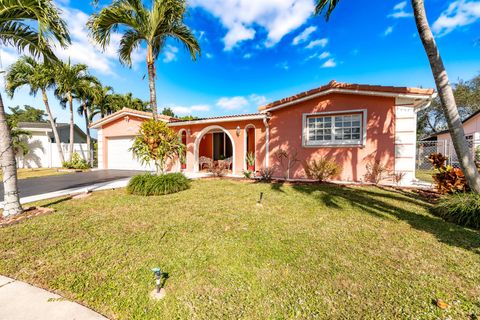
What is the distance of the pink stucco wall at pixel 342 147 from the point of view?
9.00 meters

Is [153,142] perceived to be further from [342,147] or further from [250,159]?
[342,147]

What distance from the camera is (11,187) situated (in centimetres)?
520

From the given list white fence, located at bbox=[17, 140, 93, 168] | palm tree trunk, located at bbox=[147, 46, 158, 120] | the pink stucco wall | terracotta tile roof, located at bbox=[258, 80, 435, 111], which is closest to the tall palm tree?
white fence, located at bbox=[17, 140, 93, 168]

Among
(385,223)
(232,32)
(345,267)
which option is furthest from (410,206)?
(232,32)

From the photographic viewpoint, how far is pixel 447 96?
5.07 m

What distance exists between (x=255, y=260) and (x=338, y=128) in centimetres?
873

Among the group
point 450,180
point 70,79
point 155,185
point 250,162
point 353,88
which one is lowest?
point 155,185

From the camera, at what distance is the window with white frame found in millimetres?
9609

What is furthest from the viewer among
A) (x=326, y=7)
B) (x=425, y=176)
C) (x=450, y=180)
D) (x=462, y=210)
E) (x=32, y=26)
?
(x=425, y=176)

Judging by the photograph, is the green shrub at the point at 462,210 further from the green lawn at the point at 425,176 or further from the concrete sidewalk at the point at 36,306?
the concrete sidewalk at the point at 36,306

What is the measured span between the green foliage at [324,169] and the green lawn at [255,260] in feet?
12.1

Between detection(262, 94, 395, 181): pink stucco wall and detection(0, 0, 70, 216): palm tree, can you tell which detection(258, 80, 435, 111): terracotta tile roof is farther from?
detection(0, 0, 70, 216): palm tree

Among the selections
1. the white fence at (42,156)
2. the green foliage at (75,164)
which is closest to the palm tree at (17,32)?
the green foliage at (75,164)

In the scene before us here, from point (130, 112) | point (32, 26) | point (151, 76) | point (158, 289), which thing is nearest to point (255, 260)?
point (158, 289)
